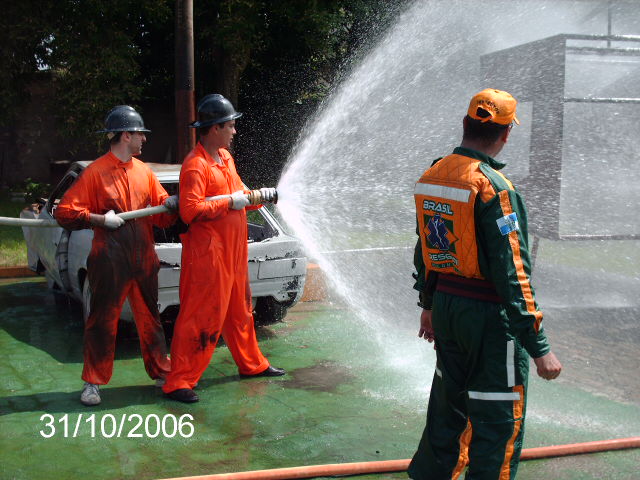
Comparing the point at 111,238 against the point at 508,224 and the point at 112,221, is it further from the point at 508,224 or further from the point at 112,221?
the point at 508,224

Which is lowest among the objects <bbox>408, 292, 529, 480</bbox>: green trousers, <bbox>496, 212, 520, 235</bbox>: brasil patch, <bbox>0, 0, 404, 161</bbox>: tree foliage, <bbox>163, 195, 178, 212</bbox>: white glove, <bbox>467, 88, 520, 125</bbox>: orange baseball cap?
<bbox>408, 292, 529, 480</bbox>: green trousers

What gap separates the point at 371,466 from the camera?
12.8 feet

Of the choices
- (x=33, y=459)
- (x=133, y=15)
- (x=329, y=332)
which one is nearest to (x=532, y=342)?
(x=33, y=459)

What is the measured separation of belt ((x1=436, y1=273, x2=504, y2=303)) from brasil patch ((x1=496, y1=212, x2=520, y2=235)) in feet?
0.81

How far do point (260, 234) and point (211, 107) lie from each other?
231 cm

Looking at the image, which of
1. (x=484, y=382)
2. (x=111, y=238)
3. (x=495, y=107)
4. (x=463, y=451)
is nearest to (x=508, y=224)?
(x=495, y=107)

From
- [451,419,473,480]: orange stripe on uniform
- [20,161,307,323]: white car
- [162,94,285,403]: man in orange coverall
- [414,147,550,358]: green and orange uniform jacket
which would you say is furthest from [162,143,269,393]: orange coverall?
[451,419,473,480]: orange stripe on uniform

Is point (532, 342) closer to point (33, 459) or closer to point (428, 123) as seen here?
point (33, 459)

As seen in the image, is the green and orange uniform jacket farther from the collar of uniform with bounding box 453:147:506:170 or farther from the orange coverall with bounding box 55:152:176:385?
the orange coverall with bounding box 55:152:176:385

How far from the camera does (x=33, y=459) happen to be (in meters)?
4.15

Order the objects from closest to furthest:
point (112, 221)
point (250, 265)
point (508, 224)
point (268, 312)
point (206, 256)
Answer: point (508, 224)
point (112, 221)
point (206, 256)
point (250, 265)
point (268, 312)

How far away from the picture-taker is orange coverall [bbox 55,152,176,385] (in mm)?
4992

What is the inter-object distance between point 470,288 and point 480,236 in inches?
8.9

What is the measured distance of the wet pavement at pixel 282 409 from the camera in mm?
4137
